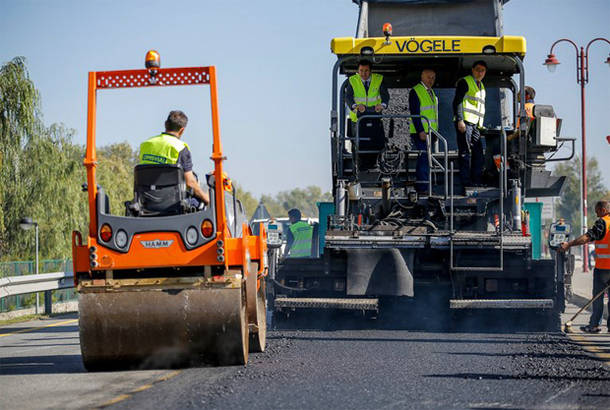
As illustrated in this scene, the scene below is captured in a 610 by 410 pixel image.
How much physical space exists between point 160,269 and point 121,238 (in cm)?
41

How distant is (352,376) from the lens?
7.54m

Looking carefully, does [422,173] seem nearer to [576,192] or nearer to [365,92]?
[365,92]

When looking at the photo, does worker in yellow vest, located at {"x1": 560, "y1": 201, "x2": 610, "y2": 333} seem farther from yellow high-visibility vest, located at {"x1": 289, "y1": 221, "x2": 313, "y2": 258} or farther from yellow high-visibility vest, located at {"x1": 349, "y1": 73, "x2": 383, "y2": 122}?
yellow high-visibility vest, located at {"x1": 289, "y1": 221, "x2": 313, "y2": 258}

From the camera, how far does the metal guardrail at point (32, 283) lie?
14.9m

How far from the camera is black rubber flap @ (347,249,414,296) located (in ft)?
34.8

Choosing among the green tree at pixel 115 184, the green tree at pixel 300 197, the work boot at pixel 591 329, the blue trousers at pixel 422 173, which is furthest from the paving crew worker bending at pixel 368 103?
the green tree at pixel 300 197

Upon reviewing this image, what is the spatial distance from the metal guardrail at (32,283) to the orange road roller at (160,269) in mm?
7537

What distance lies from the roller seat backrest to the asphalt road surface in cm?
133

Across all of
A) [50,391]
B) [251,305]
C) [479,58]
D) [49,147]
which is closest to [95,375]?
[50,391]

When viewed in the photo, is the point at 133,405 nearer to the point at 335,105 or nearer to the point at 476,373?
the point at 476,373

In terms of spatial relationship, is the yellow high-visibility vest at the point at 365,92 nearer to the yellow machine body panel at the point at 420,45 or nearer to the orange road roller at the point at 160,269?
the yellow machine body panel at the point at 420,45

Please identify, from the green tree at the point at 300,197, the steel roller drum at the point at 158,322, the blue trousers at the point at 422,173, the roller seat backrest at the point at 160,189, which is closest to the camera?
the steel roller drum at the point at 158,322

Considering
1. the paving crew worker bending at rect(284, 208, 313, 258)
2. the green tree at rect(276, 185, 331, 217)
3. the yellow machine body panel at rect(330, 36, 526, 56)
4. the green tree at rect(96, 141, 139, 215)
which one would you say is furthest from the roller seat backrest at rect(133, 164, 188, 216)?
the green tree at rect(276, 185, 331, 217)

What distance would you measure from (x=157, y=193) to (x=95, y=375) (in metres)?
1.56
